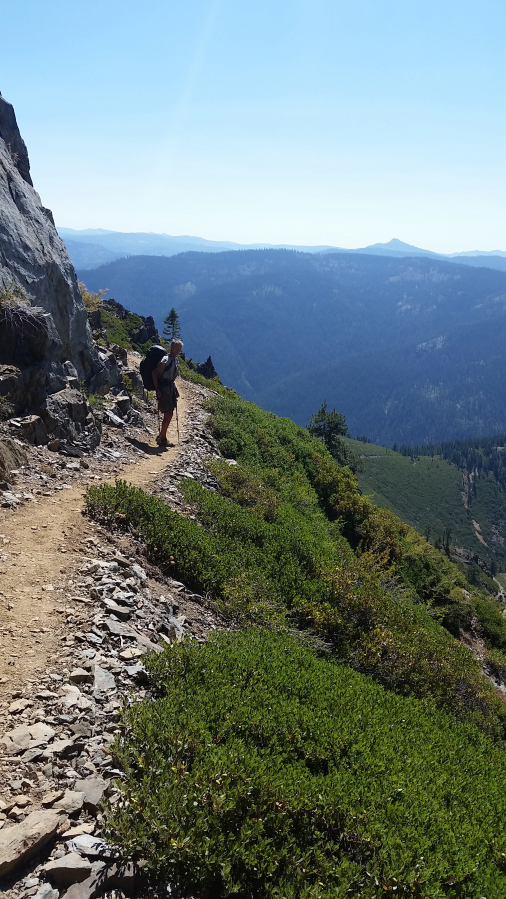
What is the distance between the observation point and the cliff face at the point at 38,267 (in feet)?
42.7

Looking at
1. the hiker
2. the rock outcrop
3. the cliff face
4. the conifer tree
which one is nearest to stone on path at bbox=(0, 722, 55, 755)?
the rock outcrop

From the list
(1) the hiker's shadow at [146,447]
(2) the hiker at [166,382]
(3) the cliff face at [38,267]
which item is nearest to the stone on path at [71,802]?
(3) the cliff face at [38,267]

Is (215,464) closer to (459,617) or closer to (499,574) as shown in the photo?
(459,617)

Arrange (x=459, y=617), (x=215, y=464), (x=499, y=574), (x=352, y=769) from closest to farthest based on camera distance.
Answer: (x=352, y=769)
(x=215, y=464)
(x=459, y=617)
(x=499, y=574)

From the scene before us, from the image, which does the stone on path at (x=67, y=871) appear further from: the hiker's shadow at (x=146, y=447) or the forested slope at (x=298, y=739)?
the hiker's shadow at (x=146, y=447)

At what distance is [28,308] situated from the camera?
12305 millimetres

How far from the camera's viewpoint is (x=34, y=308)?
41.1 ft

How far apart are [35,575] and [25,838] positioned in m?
3.74

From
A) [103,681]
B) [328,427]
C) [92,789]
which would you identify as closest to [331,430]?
[328,427]

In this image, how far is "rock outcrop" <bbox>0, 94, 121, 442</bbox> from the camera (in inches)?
473

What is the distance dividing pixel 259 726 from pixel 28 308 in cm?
1109

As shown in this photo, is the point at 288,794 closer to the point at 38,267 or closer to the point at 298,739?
the point at 298,739

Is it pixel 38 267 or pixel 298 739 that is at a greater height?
pixel 38 267

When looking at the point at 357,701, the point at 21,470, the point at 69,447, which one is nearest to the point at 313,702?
the point at 357,701
